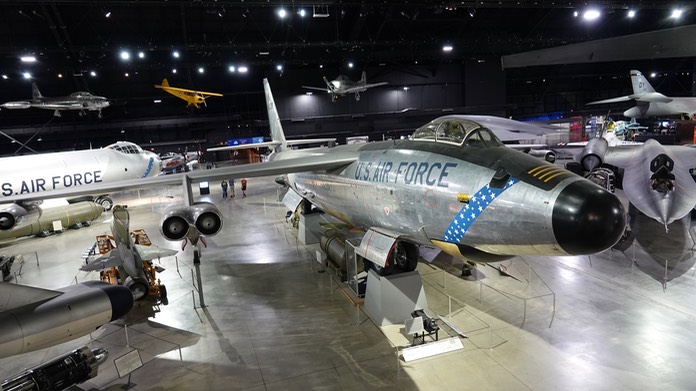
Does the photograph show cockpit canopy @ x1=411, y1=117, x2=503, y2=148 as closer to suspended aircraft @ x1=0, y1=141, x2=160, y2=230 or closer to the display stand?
the display stand

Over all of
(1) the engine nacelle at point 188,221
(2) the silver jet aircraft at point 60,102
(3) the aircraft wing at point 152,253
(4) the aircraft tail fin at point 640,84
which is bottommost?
(3) the aircraft wing at point 152,253

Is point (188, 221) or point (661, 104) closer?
point (188, 221)

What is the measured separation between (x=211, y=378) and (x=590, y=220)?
6938 millimetres

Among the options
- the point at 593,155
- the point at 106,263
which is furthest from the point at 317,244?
the point at 593,155

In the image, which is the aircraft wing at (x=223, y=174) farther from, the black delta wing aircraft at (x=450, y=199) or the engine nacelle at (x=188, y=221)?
the engine nacelle at (x=188, y=221)

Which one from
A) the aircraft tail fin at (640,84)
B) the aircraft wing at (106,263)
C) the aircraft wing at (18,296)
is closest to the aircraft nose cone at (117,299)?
the aircraft wing at (18,296)

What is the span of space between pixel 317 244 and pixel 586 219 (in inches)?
447

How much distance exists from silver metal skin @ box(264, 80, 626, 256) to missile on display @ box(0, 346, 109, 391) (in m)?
6.06

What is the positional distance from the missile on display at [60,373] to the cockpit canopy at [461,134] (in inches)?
294

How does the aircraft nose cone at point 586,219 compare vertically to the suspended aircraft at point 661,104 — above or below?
below

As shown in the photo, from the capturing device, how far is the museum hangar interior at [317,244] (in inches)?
293

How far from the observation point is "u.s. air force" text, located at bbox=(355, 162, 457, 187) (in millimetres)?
6945

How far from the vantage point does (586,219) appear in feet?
16.1

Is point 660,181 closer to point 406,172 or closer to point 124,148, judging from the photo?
point 406,172
